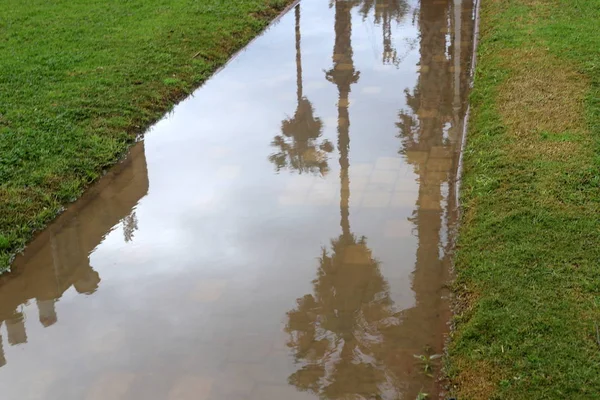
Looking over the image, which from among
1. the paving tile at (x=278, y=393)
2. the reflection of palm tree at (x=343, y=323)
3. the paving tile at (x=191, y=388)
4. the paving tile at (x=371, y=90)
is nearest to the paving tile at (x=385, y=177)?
the reflection of palm tree at (x=343, y=323)

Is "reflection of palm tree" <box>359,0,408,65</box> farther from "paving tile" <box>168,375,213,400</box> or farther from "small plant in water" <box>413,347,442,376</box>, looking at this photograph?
"paving tile" <box>168,375,213,400</box>

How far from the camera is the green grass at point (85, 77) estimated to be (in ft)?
27.2

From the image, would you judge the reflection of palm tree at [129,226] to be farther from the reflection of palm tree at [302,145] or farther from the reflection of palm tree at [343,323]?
the reflection of palm tree at [343,323]

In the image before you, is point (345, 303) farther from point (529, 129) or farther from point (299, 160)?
point (529, 129)

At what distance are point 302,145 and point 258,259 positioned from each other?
2653 millimetres

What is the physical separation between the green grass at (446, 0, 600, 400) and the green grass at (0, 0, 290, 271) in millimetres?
4073

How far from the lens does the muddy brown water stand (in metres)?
5.64

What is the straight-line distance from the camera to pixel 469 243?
6828 millimetres

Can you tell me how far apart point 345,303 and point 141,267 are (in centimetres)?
190

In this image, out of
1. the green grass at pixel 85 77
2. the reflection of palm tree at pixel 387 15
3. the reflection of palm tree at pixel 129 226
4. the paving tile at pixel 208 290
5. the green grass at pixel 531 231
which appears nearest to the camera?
the green grass at pixel 531 231

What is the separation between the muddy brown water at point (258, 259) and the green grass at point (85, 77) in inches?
11.8

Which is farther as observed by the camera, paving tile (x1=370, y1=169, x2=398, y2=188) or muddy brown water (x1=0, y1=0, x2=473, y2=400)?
paving tile (x1=370, y1=169, x2=398, y2=188)

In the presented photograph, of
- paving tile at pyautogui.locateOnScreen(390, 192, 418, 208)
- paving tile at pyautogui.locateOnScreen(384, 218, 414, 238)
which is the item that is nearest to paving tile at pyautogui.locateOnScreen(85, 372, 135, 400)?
paving tile at pyautogui.locateOnScreen(384, 218, 414, 238)

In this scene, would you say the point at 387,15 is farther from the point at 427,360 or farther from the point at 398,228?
the point at 427,360
